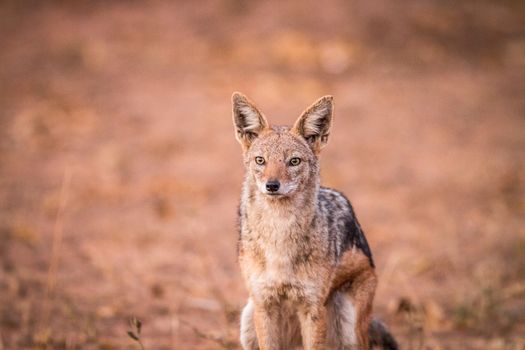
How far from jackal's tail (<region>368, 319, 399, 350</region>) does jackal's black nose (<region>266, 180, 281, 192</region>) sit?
5.75 ft

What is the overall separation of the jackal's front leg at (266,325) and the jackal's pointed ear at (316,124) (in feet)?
4.33

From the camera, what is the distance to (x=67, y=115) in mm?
15359

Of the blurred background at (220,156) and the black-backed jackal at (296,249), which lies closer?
the black-backed jackal at (296,249)

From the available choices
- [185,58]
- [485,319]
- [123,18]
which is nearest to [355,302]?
[485,319]

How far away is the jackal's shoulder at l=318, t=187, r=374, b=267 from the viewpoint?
5.41 metres

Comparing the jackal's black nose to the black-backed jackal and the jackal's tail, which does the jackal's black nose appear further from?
the jackal's tail

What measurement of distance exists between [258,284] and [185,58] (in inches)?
544

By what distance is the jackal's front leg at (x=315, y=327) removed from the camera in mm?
5051

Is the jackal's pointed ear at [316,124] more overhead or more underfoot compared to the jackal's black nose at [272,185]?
more overhead

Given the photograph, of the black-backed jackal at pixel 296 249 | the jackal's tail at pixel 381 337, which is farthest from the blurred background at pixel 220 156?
the black-backed jackal at pixel 296 249

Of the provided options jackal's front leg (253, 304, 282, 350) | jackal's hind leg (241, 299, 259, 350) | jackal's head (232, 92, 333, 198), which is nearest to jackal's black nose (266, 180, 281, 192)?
jackal's head (232, 92, 333, 198)

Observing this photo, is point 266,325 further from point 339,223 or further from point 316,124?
point 316,124

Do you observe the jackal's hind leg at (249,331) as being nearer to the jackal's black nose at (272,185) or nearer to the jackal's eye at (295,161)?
the jackal's black nose at (272,185)

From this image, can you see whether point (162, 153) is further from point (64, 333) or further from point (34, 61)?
point (64, 333)
